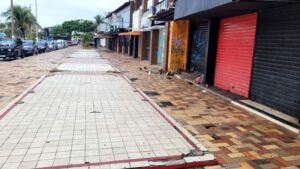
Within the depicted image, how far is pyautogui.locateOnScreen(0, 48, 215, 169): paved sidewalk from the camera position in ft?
15.1

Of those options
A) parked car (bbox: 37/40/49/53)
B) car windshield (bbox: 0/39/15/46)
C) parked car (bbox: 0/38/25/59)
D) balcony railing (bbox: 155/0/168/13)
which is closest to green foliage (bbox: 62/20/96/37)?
parked car (bbox: 37/40/49/53)

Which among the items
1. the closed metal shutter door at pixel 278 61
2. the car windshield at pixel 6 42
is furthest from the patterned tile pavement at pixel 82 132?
the car windshield at pixel 6 42

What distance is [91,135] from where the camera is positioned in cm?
569

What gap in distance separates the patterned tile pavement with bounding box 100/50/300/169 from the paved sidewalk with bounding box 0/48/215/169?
15.2 inches

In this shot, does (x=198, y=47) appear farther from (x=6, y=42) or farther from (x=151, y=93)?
(x=6, y=42)

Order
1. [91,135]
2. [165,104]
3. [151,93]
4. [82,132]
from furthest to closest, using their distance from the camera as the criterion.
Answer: [151,93], [165,104], [82,132], [91,135]

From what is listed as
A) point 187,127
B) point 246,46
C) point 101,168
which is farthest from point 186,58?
point 101,168

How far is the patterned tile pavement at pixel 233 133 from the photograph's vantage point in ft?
16.1

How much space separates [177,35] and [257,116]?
951 centimetres

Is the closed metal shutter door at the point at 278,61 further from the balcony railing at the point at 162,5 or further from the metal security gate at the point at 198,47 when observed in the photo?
the balcony railing at the point at 162,5

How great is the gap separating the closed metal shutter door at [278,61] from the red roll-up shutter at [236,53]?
50 cm

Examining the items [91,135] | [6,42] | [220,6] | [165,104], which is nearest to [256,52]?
[220,6]

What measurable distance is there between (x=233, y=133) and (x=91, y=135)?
2.82m

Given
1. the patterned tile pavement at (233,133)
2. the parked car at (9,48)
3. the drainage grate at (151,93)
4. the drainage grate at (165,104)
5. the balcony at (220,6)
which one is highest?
the balcony at (220,6)
